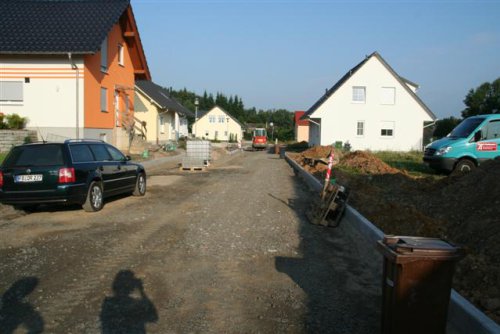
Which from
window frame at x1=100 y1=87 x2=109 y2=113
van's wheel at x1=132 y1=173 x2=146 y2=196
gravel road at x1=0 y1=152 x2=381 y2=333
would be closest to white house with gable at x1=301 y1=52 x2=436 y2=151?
window frame at x1=100 y1=87 x2=109 y2=113

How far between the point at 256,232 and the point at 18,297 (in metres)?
4.30

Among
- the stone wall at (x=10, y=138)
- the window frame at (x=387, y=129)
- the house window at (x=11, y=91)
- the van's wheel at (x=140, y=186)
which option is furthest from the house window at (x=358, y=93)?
the van's wheel at (x=140, y=186)

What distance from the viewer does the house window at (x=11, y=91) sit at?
2333 cm

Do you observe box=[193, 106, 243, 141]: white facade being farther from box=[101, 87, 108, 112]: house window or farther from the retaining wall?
the retaining wall

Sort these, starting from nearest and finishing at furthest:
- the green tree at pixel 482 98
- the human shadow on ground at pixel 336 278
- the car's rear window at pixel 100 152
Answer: the human shadow on ground at pixel 336 278, the car's rear window at pixel 100 152, the green tree at pixel 482 98

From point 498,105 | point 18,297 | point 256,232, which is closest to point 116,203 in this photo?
point 256,232

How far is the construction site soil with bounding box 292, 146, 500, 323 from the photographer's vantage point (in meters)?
5.39

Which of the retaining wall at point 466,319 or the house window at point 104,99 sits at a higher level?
the house window at point 104,99

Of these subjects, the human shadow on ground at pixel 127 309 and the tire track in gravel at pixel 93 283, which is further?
the tire track in gravel at pixel 93 283

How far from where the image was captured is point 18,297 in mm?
5164

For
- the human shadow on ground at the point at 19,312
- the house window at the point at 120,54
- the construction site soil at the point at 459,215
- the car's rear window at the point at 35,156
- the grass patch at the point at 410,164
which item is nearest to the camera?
the human shadow on ground at the point at 19,312

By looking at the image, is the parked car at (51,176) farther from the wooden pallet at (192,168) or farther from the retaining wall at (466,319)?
the wooden pallet at (192,168)

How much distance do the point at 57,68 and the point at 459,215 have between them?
2014cm

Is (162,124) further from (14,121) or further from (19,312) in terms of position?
(19,312)
